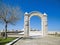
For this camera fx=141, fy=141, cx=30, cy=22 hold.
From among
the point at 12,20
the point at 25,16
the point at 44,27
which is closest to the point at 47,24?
the point at 44,27

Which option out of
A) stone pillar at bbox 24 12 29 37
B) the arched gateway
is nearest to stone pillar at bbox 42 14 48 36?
the arched gateway

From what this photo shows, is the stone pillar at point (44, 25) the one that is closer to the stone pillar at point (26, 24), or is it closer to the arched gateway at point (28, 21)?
the arched gateway at point (28, 21)

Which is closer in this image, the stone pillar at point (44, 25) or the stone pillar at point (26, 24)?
the stone pillar at point (26, 24)

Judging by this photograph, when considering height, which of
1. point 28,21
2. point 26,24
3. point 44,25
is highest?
point 28,21

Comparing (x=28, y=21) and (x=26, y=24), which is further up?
(x=28, y=21)

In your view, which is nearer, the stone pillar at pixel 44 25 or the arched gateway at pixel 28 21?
the arched gateway at pixel 28 21

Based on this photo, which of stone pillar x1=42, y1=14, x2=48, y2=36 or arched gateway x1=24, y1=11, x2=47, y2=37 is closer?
arched gateway x1=24, y1=11, x2=47, y2=37

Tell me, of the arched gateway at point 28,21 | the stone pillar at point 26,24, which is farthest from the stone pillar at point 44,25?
the stone pillar at point 26,24

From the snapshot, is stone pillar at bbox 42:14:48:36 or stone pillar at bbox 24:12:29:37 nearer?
stone pillar at bbox 24:12:29:37

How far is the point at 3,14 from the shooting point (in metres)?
22.2

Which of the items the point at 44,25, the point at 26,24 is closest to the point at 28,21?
the point at 26,24

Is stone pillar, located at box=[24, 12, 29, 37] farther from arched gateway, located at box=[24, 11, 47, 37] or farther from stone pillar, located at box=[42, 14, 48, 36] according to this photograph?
stone pillar, located at box=[42, 14, 48, 36]

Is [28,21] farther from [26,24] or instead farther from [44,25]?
[44,25]

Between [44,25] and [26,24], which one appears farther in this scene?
[44,25]
